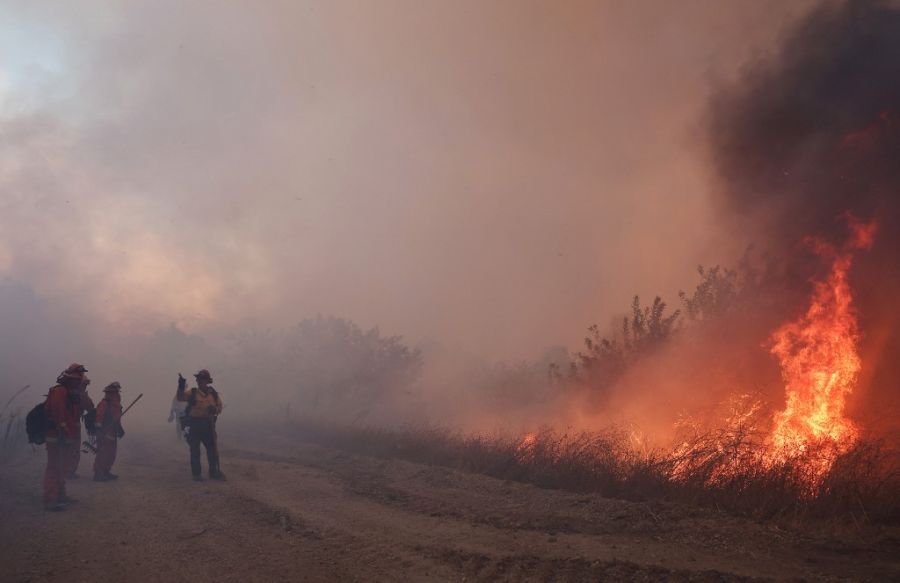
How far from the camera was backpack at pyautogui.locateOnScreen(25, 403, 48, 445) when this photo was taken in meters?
10.0

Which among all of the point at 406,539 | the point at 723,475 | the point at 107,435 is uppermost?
the point at 723,475

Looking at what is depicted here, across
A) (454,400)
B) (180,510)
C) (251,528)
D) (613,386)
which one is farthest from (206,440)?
(454,400)

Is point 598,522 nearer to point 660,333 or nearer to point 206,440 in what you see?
point 206,440

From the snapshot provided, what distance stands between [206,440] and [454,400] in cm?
2632

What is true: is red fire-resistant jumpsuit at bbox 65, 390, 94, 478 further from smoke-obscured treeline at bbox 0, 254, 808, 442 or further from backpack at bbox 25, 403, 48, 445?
smoke-obscured treeline at bbox 0, 254, 808, 442

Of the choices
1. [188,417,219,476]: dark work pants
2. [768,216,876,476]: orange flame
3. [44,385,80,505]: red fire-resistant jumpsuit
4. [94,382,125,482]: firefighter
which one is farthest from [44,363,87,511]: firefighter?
[768,216,876,476]: orange flame

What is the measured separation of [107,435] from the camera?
503 inches

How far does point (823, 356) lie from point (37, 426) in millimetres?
17449

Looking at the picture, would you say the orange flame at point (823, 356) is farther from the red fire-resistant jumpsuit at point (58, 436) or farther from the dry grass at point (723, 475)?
the red fire-resistant jumpsuit at point (58, 436)

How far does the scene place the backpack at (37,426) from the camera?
10008mm

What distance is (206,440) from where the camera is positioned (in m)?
12.3

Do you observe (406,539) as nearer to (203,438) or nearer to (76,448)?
(203,438)

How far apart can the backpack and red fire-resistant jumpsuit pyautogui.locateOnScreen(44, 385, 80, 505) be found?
8 centimetres

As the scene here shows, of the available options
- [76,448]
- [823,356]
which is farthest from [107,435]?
[823,356]
